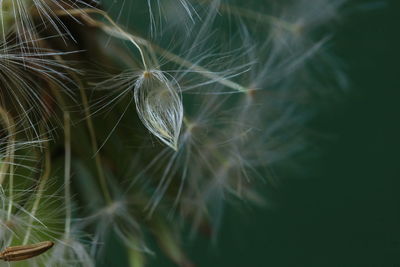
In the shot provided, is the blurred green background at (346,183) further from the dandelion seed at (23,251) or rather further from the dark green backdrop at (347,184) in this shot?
the dandelion seed at (23,251)

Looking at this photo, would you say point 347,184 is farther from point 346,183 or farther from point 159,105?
point 159,105

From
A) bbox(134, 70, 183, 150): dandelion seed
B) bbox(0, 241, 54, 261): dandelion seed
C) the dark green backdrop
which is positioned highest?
bbox(134, 70, 183, 150): dandelion seed

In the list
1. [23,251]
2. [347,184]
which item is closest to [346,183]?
[347,184]

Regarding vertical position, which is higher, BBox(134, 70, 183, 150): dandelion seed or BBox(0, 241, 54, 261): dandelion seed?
BBox(134, 70, 183, 150): dandelion seed

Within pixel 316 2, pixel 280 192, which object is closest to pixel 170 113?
pixel 316 2

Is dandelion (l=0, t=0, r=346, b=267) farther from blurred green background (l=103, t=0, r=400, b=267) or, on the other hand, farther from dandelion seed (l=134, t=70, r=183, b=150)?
blurred green background (l=103, t=0, r=400, b=267)

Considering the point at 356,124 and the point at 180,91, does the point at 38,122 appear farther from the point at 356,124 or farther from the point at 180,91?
the point at 356,124

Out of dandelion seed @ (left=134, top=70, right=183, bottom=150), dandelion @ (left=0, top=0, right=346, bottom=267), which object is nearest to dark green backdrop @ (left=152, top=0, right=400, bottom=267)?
dandelion @ (left=0, top=0, right=346, bottom=267)

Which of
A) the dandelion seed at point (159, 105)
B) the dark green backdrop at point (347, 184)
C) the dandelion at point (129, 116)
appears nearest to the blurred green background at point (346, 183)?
the dark green backdrop at point (347, 184)
